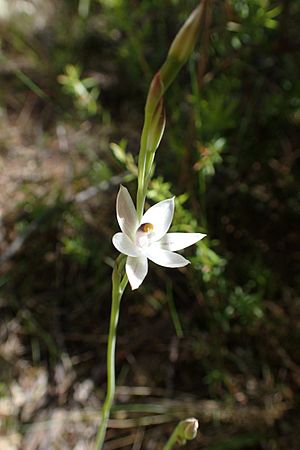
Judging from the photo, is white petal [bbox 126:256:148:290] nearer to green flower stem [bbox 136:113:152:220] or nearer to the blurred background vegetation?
green flower stem [bbox 136:113:152:220]

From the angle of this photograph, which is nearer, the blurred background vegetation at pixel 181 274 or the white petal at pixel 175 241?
the white petal at pixel 175 241

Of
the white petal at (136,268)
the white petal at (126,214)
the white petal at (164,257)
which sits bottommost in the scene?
the white petal at (164,257)

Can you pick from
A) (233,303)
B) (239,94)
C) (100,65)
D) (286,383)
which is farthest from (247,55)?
(286,383)

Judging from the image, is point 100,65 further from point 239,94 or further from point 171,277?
point 171,277

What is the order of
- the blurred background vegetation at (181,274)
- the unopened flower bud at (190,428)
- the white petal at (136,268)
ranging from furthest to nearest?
1. the blurred background vegetation at (181,274)
2. the unopened flower bud at (190,428)
3. the white petal at (136,268)

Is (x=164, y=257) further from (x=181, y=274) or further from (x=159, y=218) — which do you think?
(x=181, y=274)

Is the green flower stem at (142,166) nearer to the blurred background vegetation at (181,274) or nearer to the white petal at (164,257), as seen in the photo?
the white petal at (164,257)

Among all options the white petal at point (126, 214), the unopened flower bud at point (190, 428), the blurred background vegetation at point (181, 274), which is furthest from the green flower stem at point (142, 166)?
the blurred background vegetation at point (181, 274)

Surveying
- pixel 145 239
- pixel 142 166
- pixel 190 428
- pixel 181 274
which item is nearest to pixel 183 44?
pixel 142 166
